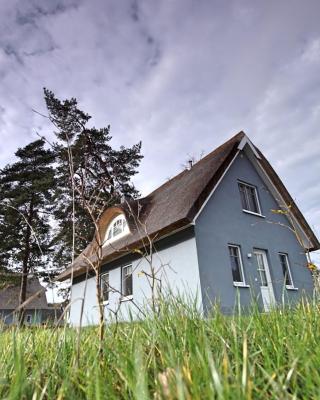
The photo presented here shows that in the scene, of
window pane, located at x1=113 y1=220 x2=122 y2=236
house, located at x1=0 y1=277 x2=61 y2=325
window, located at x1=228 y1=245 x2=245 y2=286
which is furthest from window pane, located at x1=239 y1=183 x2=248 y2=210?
house, located at x1=0 y1=277 x2=61 y2=325

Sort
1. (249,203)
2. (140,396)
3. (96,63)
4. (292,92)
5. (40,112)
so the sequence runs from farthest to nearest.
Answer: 1. (249,203)
2. (292,92)
3. (96,63)
4. (40,112)
5. (140,396)

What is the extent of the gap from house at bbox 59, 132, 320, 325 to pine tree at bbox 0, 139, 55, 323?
888 cm

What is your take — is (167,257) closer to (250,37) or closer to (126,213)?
(126,213)

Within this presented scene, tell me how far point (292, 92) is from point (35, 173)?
68.7 feet

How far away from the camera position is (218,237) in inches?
425

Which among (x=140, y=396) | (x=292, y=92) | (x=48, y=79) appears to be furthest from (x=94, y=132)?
(x=140, y=396)

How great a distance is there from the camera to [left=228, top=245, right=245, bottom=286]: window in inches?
423

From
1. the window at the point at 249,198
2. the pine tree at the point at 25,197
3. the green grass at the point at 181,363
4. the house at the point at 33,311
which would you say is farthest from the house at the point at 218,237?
the pine tree at the point at 25,197

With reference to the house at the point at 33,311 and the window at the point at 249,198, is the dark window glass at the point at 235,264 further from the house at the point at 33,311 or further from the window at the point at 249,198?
the house at the point at 33,311

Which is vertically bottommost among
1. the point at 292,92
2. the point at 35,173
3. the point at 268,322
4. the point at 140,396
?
the point at 140,396

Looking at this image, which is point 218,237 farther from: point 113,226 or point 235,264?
point 113,226

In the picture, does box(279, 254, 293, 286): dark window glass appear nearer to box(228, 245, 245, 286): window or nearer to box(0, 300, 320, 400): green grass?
box(228, 245, 245, 286): window

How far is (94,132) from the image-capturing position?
70.0 ft

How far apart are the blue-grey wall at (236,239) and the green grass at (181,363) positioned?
7.04 meters
